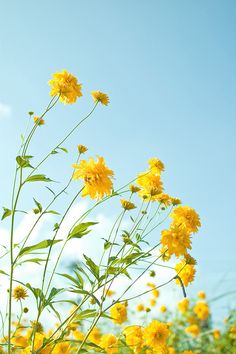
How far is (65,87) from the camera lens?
255cm

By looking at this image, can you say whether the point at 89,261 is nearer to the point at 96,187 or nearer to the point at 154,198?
the point at 96,187

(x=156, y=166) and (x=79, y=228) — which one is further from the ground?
(x=156, y=166)

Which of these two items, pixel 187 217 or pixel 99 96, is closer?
pixel 187 217

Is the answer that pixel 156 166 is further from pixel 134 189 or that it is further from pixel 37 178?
pixel 37 178

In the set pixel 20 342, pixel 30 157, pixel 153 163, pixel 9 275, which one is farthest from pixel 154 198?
pixel 20 342

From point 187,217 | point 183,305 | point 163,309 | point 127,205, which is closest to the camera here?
point 187,217

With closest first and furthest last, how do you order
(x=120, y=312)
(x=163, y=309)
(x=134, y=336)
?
(x=134, y=336) → (x=120, y=312) → (x=163, y=309)

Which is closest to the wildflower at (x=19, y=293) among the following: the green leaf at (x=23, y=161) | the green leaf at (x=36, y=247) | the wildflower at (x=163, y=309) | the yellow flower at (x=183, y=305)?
the green leaf at (x=36, y=247)

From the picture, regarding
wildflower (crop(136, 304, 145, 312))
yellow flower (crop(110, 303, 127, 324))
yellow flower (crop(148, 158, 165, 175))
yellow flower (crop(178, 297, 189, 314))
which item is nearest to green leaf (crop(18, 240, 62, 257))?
yellow flower (crop(148, 158, 165, 175))

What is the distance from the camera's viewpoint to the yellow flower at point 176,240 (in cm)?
206

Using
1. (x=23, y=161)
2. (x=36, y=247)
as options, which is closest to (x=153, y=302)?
(x=36, y=247)

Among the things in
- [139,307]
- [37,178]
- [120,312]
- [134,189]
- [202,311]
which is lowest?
[120,312]

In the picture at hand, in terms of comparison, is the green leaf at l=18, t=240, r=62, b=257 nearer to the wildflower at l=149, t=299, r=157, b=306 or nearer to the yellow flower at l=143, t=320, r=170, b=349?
the yellow flower at l=143, t=320, r=170, b=349

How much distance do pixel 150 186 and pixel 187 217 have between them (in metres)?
0.41
